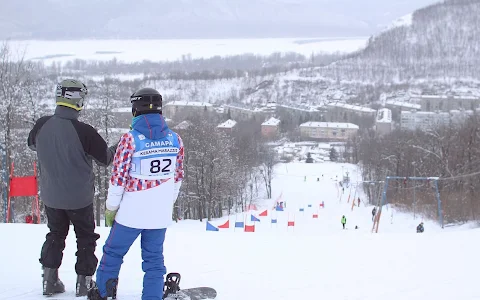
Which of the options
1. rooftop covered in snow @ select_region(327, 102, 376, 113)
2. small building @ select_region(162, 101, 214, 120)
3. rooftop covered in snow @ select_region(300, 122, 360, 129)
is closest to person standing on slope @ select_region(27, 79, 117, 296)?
small building @ select_region(162, 101, 214, 120)

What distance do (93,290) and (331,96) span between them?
467 feet

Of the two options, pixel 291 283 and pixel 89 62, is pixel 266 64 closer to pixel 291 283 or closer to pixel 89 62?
pixel 89 62

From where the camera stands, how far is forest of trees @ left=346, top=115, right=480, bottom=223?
2026 centimetres

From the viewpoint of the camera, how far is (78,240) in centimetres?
347

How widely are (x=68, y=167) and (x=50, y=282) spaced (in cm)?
94

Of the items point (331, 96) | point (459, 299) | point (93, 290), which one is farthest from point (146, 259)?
point (331, 96)

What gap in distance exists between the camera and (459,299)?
13.5 feet

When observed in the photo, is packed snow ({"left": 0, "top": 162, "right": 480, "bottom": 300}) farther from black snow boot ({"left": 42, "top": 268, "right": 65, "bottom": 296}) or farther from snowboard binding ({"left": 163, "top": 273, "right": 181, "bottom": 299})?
snowboard binding ({"left": 163, "top": 273, "right": 181, "bottom": 299})

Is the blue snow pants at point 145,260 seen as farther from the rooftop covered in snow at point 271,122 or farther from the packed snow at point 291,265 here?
the rooftop covered in snow at point 271,122

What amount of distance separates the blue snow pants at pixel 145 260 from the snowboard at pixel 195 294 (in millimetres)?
275

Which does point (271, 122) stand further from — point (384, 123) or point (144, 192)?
point (144, 192)

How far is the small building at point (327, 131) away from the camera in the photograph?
108 m

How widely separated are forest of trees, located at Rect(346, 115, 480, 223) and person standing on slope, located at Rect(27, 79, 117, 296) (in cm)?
1577

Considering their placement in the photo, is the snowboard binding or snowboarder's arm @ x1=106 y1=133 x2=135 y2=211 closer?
snowboarder's arm @ x1=106 y1=133 x2=135 y2=211
